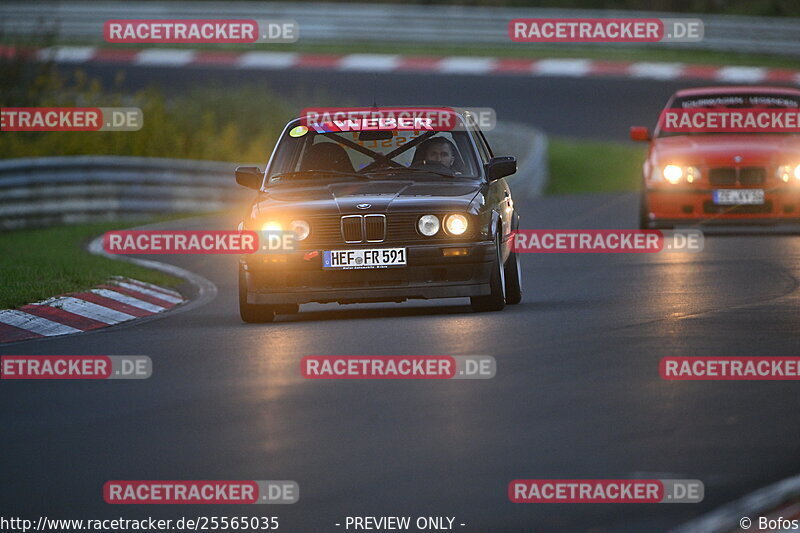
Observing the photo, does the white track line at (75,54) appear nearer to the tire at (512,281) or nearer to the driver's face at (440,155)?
the driver's face at (440,155)

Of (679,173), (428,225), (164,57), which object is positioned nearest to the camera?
(428,225)

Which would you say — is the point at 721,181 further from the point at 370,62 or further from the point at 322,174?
the point at 370,62

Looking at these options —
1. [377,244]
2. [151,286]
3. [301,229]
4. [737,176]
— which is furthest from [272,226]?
[737,176]

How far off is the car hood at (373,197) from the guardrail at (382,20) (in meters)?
26.0

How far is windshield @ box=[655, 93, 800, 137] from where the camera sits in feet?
62.7

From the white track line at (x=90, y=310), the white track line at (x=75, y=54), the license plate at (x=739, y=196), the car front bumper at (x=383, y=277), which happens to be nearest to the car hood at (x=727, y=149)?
the license plate at (x=739, y=196)

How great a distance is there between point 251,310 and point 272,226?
62 centimetres

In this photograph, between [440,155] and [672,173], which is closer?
[440,155]

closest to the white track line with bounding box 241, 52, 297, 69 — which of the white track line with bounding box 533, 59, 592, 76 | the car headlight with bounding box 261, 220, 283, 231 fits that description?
the white track line with bounding box 533, 59, 592, 76

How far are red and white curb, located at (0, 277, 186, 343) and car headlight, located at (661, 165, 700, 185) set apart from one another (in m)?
5.76

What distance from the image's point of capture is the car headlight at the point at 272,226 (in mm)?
11812

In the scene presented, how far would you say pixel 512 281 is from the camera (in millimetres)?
12867

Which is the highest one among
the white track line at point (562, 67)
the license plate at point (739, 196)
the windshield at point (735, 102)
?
the white track line at point (562, 67)

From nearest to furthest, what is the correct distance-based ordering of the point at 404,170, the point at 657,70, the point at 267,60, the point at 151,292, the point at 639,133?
the point at 404,170 < the point at 151,292 < the point at 639,133 < the point at 657,70 < the point at 267,60
